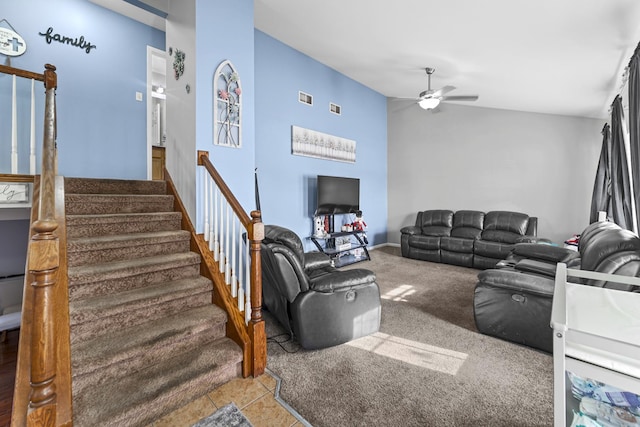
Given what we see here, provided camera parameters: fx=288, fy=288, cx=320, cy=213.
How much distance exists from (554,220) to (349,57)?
495cm

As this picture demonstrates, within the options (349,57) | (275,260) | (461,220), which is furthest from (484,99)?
(275,260)

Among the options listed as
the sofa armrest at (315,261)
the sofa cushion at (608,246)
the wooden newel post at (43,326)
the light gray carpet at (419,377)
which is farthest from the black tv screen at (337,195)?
the wooden newel post at (43,326)

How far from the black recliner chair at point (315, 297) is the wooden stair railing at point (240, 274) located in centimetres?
25

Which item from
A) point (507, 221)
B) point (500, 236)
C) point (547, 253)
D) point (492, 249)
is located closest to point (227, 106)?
point (547, 253)

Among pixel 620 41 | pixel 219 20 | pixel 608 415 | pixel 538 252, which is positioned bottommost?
pixel 608 415

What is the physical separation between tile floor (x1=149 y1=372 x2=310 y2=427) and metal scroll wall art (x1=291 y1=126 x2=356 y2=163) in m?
3.66

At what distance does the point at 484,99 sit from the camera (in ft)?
18.3

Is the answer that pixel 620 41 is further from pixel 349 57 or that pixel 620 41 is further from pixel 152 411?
pixel 152 411

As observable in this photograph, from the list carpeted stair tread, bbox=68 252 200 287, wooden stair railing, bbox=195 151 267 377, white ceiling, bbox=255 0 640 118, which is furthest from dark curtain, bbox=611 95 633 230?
carpeted stair tread, bbox=68 252 200 287

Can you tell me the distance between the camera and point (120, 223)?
2.70 metres

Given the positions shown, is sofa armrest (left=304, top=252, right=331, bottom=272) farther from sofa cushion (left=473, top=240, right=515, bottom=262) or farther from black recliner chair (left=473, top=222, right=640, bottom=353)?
sofa cushion (left=473, top=240, right=515, bottom=262)

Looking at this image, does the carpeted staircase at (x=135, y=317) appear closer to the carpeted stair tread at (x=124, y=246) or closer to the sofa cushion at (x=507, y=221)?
the carpeted stair tread at (x=124, y=246)

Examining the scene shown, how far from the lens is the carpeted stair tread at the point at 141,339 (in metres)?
1.75

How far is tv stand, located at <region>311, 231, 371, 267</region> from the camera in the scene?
5.05 m
